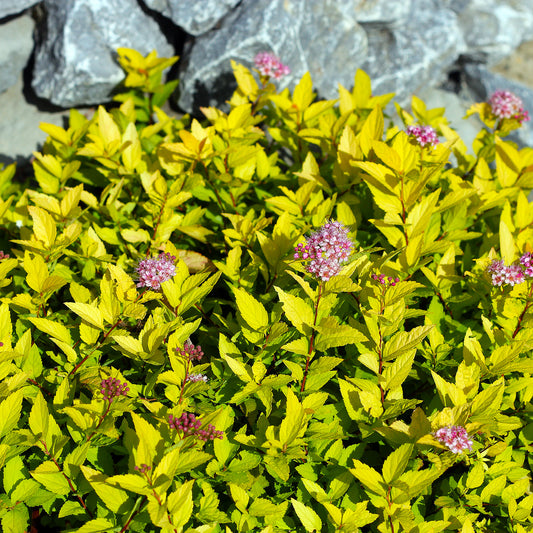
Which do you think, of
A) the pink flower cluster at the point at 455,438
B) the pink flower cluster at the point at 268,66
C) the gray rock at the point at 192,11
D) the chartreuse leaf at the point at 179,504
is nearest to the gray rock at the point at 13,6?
the gray rock at the point at 192,11

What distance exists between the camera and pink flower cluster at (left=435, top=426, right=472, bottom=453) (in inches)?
60.7

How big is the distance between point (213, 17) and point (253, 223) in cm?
175

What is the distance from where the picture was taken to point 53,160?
8.07ft

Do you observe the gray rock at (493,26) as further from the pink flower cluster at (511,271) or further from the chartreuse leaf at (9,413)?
the chartreuse leaf at (9,413)

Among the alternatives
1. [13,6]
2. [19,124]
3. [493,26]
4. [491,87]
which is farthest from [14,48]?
[493,26]

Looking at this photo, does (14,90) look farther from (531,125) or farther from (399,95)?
(531,125)

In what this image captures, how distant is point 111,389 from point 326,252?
2.49 feet

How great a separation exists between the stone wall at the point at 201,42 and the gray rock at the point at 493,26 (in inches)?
32.5

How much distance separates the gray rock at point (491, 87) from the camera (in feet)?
14.0

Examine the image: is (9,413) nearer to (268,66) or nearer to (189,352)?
(189,352)

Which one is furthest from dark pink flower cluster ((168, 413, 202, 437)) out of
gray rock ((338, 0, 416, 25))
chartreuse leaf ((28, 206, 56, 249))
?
gray rock ((338, 0, 416, 25))

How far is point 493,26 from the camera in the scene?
4.49 metres

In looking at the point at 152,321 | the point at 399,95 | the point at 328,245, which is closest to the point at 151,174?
the point at 152,321

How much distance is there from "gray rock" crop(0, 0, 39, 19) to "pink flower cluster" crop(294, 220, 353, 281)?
2.52 m
